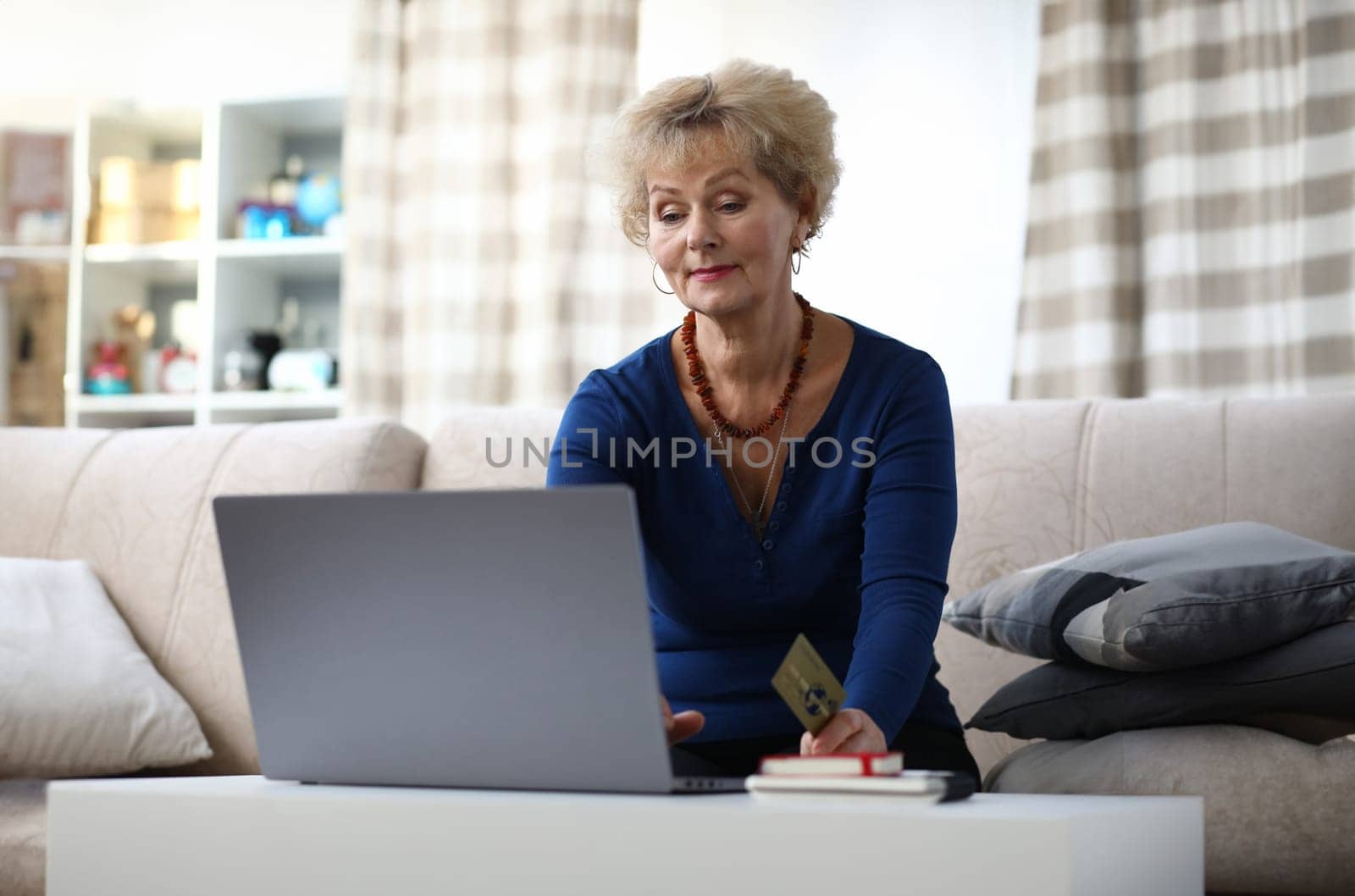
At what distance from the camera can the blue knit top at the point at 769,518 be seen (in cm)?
141

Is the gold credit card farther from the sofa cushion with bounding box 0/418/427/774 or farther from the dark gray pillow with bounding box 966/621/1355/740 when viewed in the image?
the sofa cushion with bounding box 0/418/427/774

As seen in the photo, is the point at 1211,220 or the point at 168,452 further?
the point at 1211,220

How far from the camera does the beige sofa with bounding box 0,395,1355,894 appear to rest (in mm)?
1416

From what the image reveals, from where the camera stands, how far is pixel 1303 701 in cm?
143

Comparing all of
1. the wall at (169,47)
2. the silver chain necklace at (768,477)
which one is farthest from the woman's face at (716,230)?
the wall at (169,47)

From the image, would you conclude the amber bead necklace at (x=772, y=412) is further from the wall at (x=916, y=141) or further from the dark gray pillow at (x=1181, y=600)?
the wall at (x=916, y=141)

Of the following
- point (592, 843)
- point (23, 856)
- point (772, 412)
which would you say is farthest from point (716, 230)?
point (23, 856)

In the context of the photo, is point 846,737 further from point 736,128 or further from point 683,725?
point 736,128

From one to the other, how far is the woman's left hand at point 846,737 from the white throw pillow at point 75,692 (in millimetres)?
1140

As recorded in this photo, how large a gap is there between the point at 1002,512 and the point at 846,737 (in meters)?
0.89

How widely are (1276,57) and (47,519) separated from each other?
2.64m

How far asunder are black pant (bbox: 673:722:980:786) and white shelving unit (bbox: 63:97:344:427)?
2.48 metres

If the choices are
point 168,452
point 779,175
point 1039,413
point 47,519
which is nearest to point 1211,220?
point 1039,413

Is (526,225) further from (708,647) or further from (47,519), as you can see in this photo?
(708,647)
